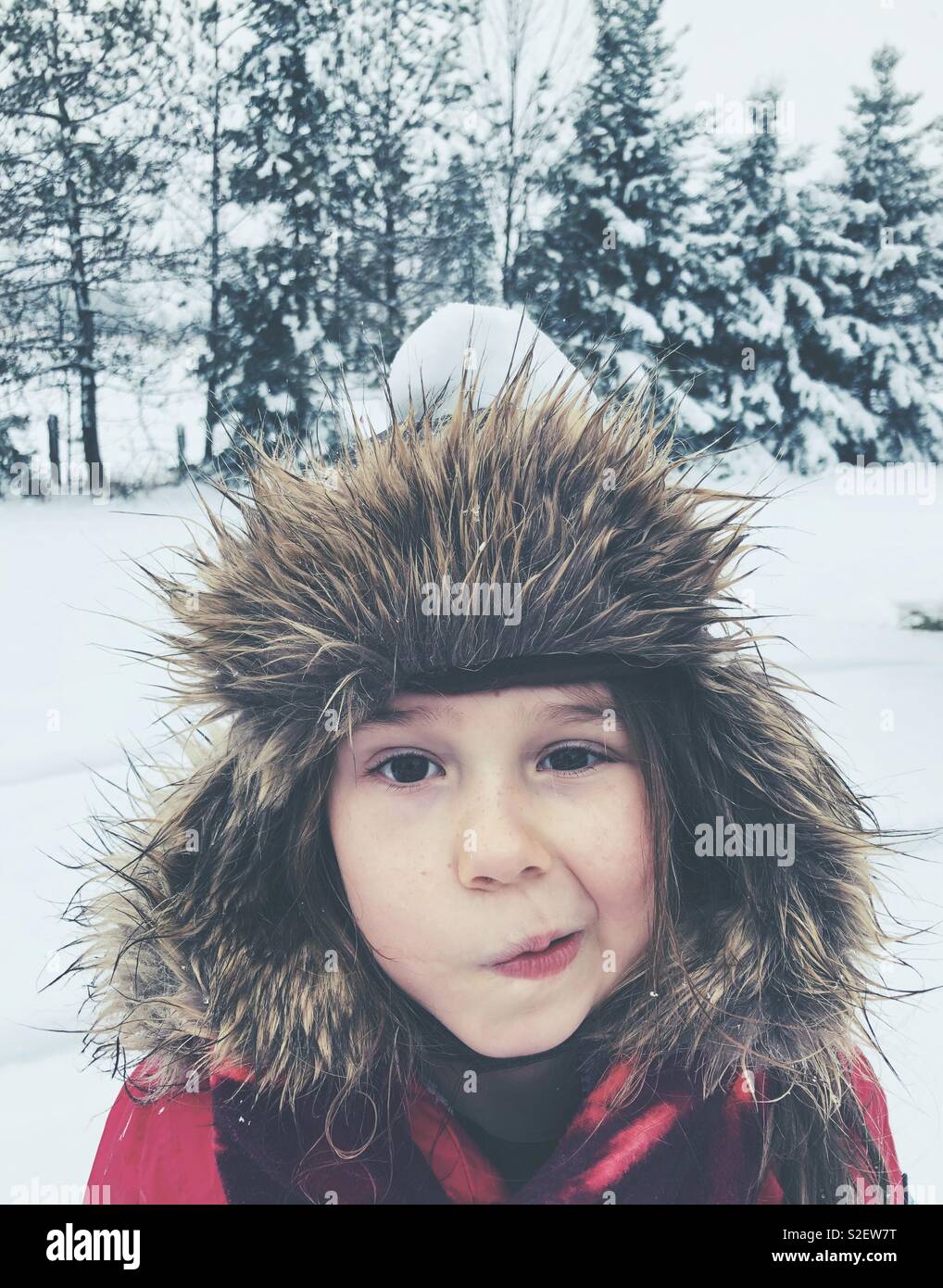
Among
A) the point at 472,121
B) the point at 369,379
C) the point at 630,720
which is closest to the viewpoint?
the point at 630,720

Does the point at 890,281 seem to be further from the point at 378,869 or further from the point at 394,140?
the point at 378,869

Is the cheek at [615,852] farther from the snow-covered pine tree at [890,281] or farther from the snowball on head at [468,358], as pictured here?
the snow-covered pine tree at [890,281]

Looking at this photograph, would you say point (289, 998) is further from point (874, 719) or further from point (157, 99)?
point (157, 99)

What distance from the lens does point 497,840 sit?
74 cm

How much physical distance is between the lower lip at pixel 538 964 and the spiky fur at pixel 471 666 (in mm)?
106

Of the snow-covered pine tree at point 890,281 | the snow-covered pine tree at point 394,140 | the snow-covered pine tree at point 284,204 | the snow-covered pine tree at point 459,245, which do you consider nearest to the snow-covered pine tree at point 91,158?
the snow-covered pine tree at point 284,204

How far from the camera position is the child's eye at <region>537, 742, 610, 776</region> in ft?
2.59

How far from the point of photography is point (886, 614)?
128 centimetres

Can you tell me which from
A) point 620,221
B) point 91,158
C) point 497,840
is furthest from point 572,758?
point 91,158

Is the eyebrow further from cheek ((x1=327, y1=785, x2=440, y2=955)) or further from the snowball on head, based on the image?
the snowball on head

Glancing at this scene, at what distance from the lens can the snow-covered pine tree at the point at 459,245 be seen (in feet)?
3.89

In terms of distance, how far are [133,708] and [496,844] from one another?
2.06ft

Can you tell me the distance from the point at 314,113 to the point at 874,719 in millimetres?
1037

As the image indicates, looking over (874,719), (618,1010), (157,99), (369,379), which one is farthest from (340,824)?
(157,99)
